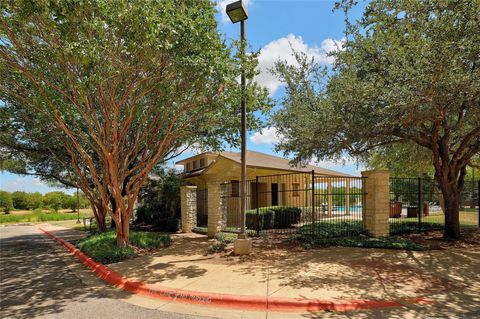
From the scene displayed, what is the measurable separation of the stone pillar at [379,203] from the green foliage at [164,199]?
1066cm

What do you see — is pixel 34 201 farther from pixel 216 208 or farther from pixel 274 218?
pixel 216 208

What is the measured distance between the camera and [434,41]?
25.3ft

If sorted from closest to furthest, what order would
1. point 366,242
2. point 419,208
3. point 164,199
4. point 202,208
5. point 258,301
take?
point 258,301 → point 366,242 → point 419,208 → point 164,199 → point 202,208

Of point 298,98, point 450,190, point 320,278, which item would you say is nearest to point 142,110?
point 298,98

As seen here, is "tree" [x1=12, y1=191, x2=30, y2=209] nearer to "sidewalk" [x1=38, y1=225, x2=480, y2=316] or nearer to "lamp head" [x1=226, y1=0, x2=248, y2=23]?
"sidewalk" [x1=38, y1=225, x2=480, y2=316]

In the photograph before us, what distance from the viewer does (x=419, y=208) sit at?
12.9m

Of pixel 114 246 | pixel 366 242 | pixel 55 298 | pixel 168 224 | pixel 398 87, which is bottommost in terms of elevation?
pixel 168 224

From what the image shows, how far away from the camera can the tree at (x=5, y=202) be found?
168 feet

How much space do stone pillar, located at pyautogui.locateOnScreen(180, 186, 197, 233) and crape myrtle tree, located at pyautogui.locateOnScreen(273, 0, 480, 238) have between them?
615 cm

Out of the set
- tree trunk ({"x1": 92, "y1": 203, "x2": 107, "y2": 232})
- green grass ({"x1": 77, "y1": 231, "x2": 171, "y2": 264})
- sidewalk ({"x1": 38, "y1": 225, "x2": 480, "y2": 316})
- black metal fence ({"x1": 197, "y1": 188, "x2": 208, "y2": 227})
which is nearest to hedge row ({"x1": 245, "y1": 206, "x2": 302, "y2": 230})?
black metal fence ({"x1": 197, "y1": 188, "x2": 208, "y2": 227})

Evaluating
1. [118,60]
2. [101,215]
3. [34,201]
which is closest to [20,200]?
[34,201]

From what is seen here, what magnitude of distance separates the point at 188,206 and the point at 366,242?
917 cm

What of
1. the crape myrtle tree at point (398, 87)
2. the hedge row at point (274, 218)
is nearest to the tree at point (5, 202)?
the hedge row at point (274, 218)

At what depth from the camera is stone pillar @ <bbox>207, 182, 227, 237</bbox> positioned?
13.9 m
